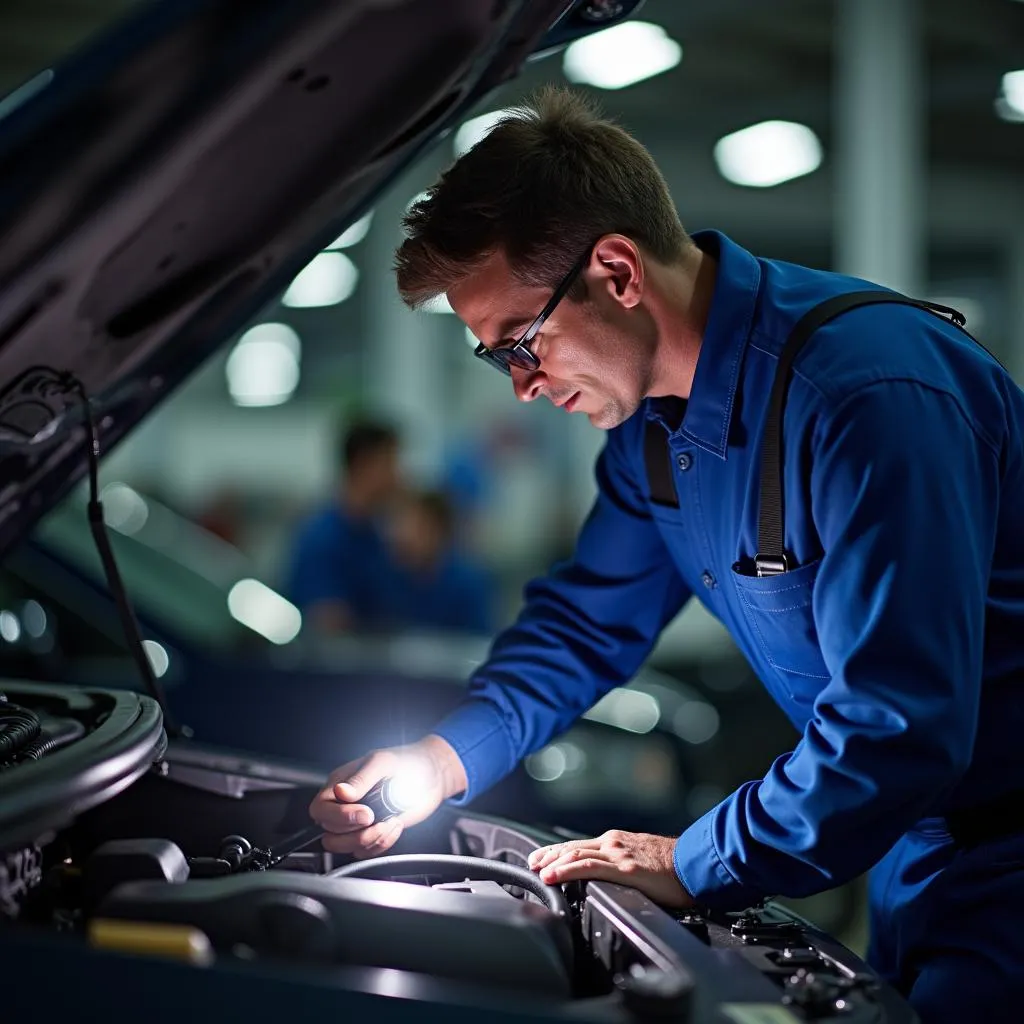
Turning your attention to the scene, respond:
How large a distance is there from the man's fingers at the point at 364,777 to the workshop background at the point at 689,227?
2.56 feet

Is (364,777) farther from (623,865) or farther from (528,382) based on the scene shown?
(528,382)

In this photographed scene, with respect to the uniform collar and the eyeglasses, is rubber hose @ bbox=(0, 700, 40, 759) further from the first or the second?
the uniform collar

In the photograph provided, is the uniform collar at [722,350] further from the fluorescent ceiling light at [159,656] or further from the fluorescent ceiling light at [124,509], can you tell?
the fluorescent ceiling light at [124,509]

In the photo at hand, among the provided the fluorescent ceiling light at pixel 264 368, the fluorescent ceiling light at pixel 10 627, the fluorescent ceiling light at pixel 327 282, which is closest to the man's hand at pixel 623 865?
the fluorescent ceiling light at pixel 10 627

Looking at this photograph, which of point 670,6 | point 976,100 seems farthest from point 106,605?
point 976,100

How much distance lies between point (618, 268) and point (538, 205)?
0.13m

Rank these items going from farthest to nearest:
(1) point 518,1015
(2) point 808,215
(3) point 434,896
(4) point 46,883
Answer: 1. (2) point 808,215
2. (4) point 46,883
3. (3) point 434,896
4. (1) point 518,1015

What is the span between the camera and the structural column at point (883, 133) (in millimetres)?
6090

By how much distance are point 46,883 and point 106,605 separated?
2.45 meters

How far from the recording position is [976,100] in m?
8.59

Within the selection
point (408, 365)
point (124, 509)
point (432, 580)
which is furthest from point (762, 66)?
point (124, 509)

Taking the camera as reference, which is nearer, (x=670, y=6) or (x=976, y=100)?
(x=670, y=6)

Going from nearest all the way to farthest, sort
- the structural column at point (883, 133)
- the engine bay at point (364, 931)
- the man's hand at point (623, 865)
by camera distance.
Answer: the engine bay at point (364, 931) → the man's hand at point (623, 865) → the structural column at point (883, 133)

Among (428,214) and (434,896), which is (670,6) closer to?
(428,214)
